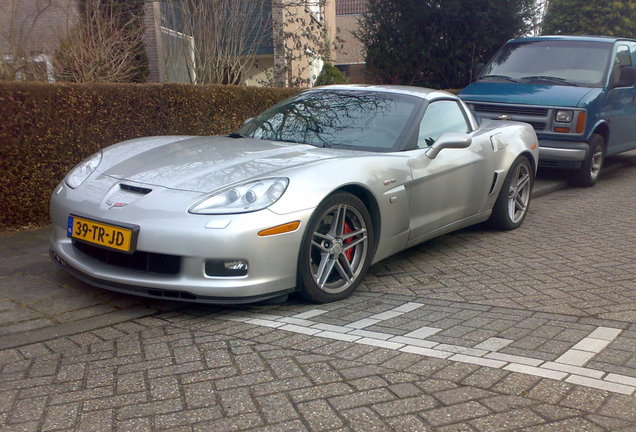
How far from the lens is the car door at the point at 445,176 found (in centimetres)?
479

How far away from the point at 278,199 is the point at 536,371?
1620mm

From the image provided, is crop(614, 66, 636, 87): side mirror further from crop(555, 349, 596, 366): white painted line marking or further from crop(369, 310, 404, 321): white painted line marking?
crop(555, 349, 596, 366): white painted line marking

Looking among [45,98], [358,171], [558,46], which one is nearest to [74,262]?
[358,171]

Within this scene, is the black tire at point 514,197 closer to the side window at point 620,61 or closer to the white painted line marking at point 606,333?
the white painted line marking at point 606,333

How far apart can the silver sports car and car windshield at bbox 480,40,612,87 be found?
3891 millimetres

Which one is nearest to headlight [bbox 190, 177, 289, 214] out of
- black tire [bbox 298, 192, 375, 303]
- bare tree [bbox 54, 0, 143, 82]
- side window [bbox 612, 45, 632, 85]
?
black tire [bbox 298, 192, 375, 303]

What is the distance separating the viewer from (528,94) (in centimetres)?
847

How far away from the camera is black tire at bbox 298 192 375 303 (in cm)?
390

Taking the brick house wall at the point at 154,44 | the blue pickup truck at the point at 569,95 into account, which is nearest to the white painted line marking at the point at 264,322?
the blue pickup truck at the point at 569,95

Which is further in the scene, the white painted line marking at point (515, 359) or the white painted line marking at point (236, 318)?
the white painted line marking at point (236, 318)

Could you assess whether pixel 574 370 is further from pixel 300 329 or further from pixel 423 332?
pixel 300 329

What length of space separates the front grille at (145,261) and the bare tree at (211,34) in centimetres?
693

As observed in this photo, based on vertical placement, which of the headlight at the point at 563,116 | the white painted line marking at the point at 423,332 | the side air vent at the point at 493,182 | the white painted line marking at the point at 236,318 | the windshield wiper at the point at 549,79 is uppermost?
the windshield wiper at the point at 549,79

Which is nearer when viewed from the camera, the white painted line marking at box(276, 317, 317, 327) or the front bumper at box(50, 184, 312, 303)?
the front bumper at box(50, 184, 312, 303)
